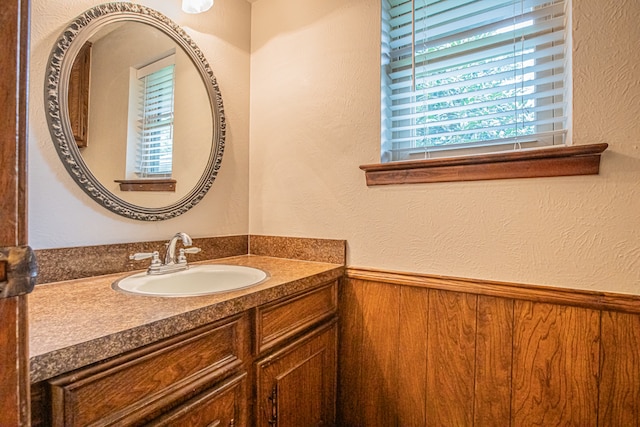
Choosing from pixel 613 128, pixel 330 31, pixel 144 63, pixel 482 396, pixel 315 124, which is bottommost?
pixel 482 396

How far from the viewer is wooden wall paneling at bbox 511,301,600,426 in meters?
0.94

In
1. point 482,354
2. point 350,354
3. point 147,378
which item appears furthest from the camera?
point 350,354

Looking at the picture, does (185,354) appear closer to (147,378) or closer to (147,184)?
(147,378)

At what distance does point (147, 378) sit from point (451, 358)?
3.10 ft

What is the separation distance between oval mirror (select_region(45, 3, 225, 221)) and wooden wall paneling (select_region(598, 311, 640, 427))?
58.3 inches

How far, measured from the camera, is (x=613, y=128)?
924 millimetres

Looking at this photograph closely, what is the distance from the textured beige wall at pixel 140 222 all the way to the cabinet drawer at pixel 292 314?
58cm

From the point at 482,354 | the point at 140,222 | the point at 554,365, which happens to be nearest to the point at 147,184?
the point at 140,222

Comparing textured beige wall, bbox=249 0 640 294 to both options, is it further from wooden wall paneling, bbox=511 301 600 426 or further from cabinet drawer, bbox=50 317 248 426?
cabinet drawer, bbox=50 317 248 426

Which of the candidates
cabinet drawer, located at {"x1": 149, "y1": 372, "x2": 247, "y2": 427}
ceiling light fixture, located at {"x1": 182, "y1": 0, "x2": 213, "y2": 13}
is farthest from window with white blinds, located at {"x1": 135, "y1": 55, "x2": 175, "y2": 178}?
cabinet drawer, located at {"x1": 149, "y1": 372, "x2": 247, "y2": 427}

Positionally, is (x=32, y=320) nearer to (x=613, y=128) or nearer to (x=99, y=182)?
(x=99, y=182)

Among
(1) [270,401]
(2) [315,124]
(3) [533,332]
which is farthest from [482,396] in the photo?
(2) [315,124]

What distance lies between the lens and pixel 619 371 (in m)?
0.91

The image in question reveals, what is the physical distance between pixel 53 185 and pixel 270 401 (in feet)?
3.02
